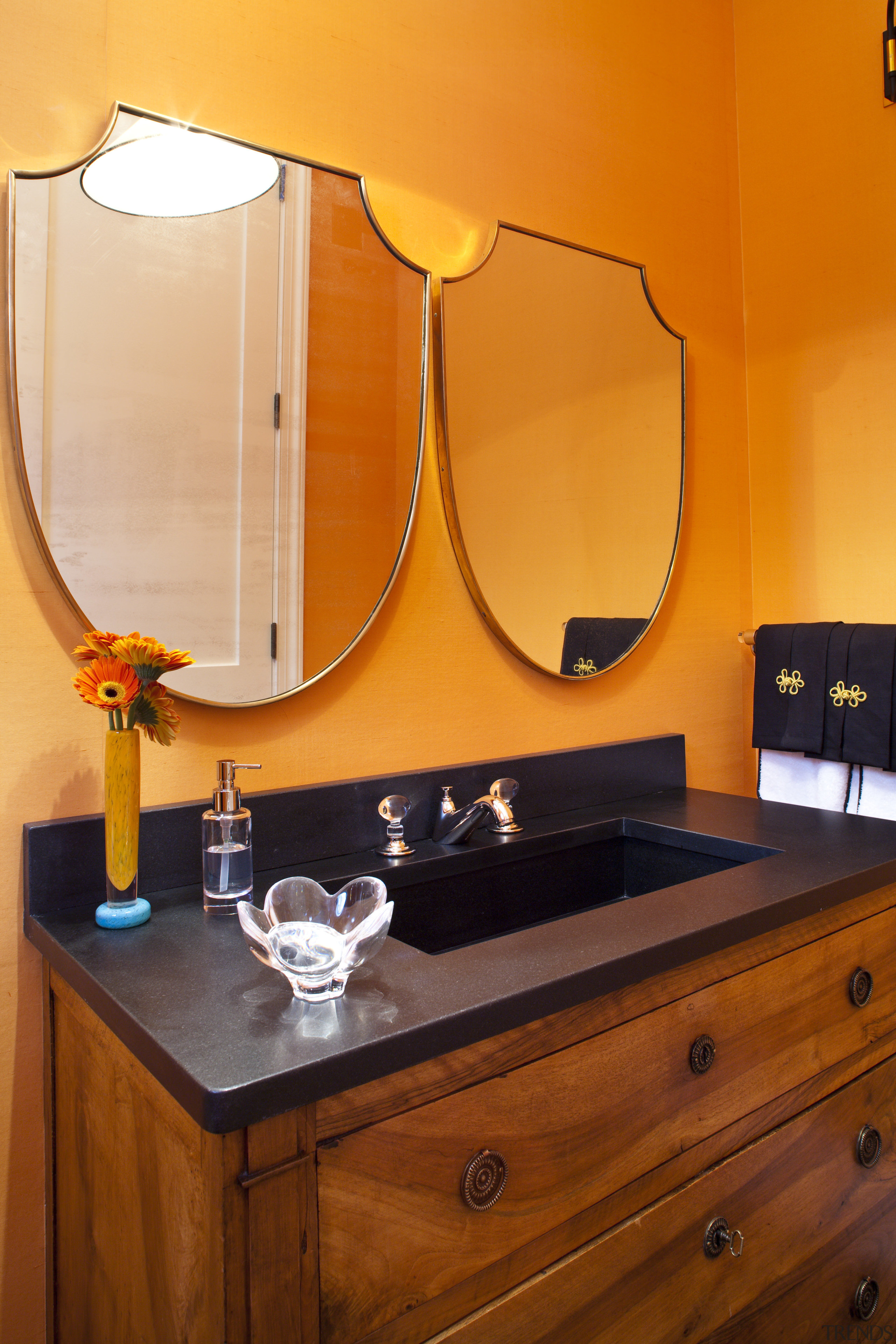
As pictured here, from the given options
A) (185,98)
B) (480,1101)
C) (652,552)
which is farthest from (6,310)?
(652,552)

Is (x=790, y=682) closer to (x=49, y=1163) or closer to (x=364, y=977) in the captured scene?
(x=364, y=977)

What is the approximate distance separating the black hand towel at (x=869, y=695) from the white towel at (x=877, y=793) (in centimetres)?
4

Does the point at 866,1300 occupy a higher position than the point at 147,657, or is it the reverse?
the point at 147,657

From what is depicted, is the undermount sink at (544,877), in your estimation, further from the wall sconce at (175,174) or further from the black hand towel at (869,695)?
the wall sconce at (175,174)

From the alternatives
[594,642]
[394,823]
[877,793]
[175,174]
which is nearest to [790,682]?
[877,793]

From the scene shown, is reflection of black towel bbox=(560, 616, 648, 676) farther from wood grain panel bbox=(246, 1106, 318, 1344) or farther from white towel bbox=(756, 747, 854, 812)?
wood grain panel bbox=(246, 1106, 318, 1344)

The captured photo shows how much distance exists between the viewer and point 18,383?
1.05 m

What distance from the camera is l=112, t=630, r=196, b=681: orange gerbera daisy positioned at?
1.01 meters

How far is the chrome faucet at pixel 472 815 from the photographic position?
1.32 metres

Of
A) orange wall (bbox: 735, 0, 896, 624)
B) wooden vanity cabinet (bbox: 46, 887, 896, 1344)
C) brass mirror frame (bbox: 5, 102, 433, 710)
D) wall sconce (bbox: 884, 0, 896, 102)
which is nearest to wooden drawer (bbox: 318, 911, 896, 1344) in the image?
wooden vanity cabinet (bbox: 46, 887, 896, 1344)

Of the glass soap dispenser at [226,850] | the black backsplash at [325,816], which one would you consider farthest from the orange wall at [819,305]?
the glass soap dispenser at [226,850]

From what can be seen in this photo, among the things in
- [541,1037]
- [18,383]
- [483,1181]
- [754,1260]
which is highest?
[18,383]

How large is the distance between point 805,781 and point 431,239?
1223 mm

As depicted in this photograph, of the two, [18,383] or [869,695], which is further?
[869,695]
